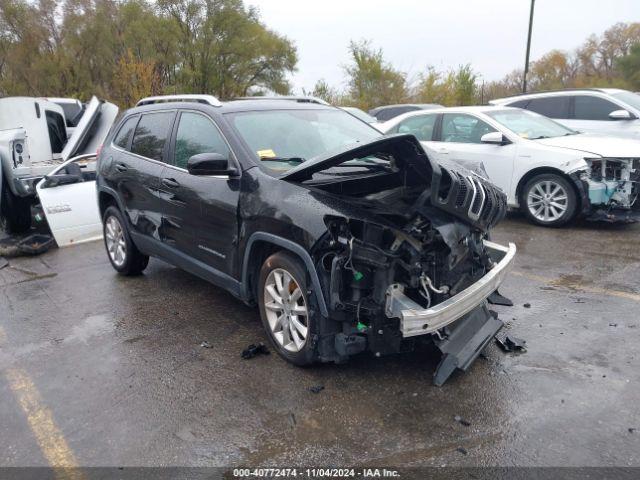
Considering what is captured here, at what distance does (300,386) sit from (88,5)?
→ 38.2m

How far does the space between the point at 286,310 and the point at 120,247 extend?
3194 millimetres

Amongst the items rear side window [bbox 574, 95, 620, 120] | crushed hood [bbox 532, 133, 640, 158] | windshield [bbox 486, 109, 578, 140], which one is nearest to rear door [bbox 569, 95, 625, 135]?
rear side window [bbox 574, 95, 620, 120]

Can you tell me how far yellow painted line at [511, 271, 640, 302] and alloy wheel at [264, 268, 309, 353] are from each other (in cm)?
288

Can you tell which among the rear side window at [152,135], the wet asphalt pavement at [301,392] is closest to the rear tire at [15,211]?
the wet asphalt pavement at [301,392]

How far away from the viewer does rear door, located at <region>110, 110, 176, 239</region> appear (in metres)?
5.16

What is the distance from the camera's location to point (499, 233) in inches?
293

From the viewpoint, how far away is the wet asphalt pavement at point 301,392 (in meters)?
2.99

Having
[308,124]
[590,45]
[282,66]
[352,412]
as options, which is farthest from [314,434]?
[590,45]

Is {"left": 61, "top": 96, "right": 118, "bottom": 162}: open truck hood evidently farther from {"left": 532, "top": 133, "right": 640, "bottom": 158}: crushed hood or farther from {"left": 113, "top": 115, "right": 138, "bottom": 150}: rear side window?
{"left": 532, "top": 133, "right": 640, "bottom": 158}: crushed hood

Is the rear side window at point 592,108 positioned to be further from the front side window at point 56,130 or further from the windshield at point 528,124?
the front side window at point 56,130

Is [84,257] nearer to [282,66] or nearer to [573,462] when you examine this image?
[573,462]

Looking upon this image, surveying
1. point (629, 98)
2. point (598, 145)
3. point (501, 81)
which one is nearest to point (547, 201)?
point (598, 145)

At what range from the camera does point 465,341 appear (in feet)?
12.0

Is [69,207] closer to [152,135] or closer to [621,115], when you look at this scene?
[152,135]
